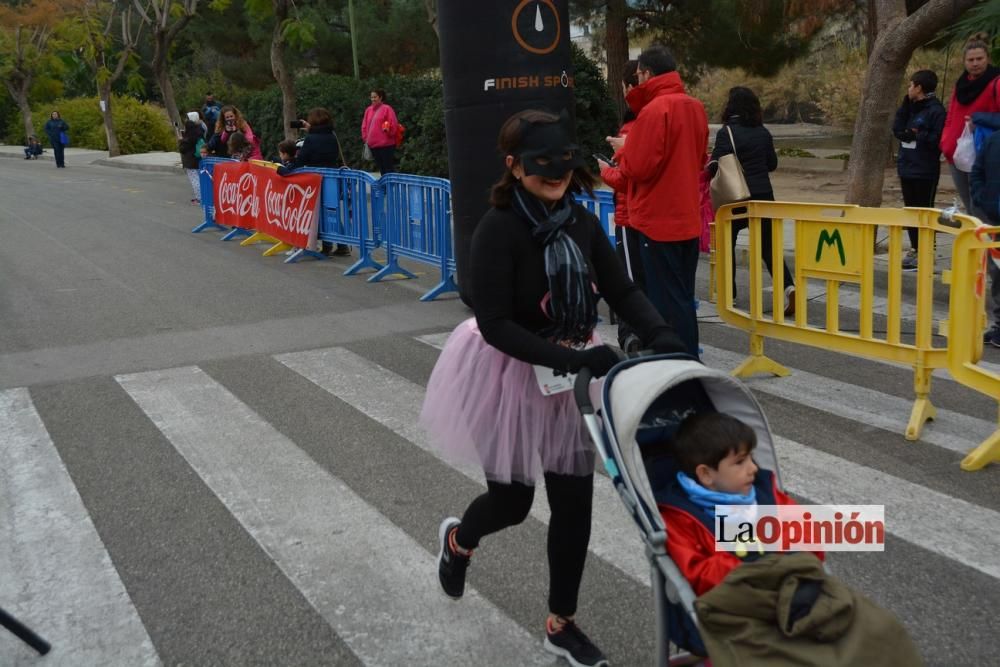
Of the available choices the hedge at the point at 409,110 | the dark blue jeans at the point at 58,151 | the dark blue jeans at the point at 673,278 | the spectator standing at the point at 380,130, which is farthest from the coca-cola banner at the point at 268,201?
the dark blue jeans at the point at 58,151

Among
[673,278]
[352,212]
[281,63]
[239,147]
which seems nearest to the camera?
[673,278]

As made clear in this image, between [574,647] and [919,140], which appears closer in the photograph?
[574,647]

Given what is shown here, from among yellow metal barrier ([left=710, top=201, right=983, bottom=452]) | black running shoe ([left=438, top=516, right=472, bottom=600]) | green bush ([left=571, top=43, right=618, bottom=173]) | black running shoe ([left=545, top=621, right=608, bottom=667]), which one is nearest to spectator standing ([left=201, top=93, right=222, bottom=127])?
green bush ([left=571, top=43, right=618, bottom=173])

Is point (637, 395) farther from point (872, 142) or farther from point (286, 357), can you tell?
point (872, 142)

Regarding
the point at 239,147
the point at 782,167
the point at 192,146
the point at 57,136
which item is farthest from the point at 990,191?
the point at 57,136

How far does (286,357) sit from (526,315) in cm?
508

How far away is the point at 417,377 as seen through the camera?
A: 752 cm

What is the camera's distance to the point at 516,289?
3383 mm

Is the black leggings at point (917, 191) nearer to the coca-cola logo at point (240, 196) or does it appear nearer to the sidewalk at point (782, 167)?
the sidewalk at point (782, 167)

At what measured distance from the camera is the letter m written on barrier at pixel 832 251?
6316 millimetres

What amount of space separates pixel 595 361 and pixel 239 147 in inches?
526

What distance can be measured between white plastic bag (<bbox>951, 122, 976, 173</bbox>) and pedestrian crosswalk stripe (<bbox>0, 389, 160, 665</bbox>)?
23.7ft

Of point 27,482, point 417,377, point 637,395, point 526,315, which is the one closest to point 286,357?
point 417,377

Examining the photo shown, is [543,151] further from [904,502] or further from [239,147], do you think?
[239,147]
